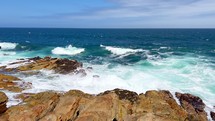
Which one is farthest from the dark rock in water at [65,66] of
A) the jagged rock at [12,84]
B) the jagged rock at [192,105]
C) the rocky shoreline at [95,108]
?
the jagged rock at [192,105]

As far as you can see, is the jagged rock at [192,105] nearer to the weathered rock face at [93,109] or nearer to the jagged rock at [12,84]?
the weathered rock face at [93,109]

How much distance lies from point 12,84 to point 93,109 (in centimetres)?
1383

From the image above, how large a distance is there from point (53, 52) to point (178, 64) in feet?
88.1

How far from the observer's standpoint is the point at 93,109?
14172 millimetres

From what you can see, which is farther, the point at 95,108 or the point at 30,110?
the point at 30,110

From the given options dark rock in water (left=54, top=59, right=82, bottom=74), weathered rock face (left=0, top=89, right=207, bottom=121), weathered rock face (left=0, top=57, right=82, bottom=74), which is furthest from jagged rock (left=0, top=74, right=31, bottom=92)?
weathered rock face (left=0, top=89, right=207, bottom=121)

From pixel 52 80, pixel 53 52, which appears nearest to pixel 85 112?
pixel 52 80

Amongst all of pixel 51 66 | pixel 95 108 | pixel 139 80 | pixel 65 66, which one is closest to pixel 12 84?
pixel 51 66

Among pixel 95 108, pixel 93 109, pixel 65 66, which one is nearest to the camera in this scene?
pixel 93 109

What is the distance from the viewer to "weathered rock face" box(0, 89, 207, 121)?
44.8 ft

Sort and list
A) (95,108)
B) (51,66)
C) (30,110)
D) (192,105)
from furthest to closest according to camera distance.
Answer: (51,66)
(192,105)
(30,110)
(95,108)

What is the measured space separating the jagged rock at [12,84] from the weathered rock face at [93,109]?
22.1 ft

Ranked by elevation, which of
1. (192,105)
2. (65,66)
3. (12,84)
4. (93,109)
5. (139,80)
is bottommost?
(139,80)

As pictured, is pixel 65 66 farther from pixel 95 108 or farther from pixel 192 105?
pixel 95 108
